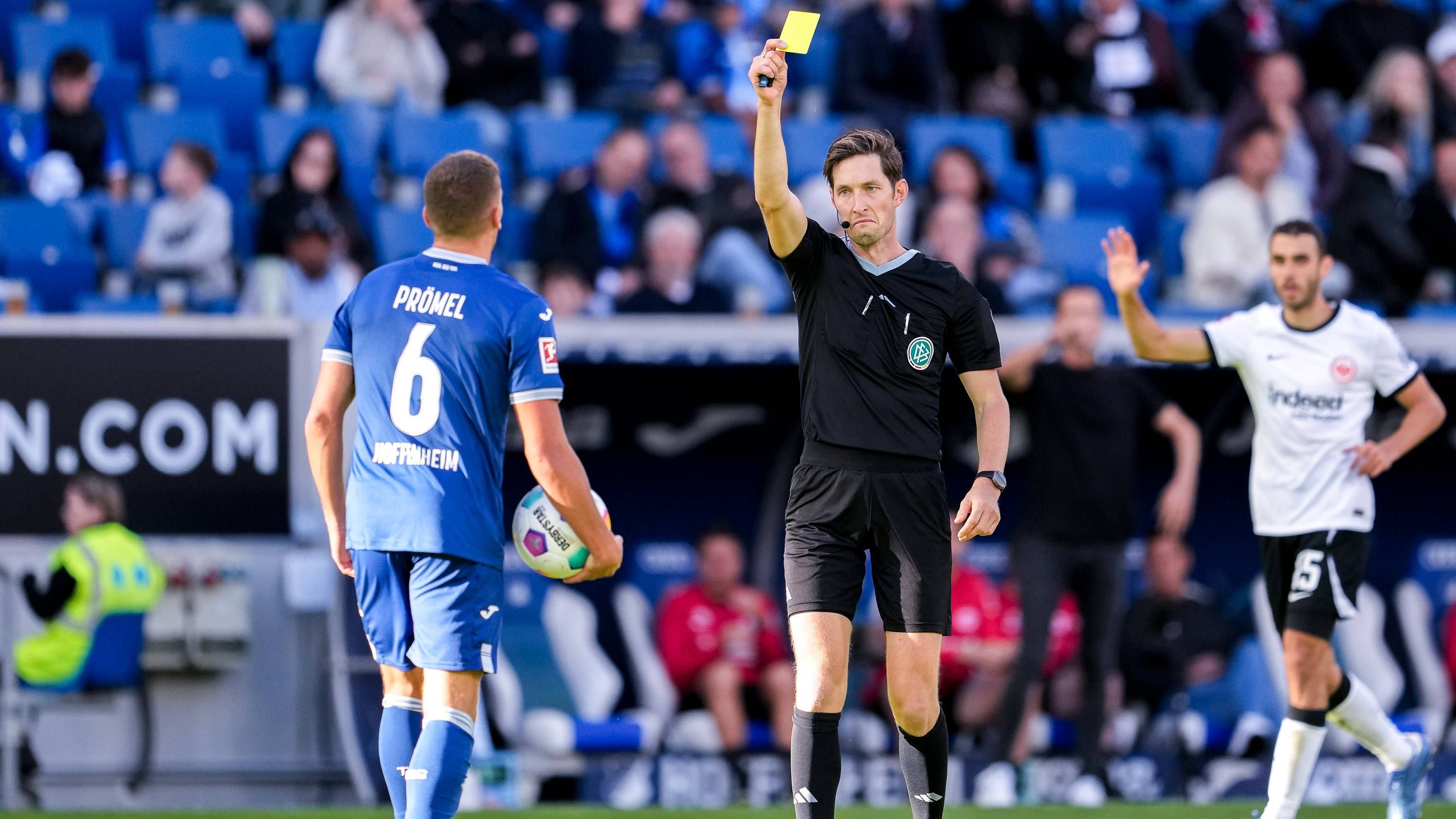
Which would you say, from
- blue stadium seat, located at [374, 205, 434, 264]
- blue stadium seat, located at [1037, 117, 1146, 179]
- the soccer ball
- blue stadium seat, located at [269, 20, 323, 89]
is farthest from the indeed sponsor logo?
blue stadium seat, located at [269, 20, 323, 89]

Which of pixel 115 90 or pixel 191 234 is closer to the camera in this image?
pixel 191 234

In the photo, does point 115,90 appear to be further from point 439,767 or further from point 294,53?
point 439,767

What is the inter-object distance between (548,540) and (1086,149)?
766 centimetres

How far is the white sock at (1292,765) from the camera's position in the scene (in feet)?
19.7

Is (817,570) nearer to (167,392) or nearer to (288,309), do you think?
(167,392)

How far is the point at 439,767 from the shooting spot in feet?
14.6

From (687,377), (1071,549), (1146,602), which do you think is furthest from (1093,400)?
(687,377)

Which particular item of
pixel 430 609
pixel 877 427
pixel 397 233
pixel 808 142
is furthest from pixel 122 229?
pixel 877 427

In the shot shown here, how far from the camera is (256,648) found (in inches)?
329

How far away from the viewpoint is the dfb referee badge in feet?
16.1

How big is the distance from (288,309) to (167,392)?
1.10 meters

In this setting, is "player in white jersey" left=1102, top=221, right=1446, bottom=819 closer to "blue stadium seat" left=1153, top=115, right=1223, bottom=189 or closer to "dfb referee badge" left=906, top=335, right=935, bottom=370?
"dfb referee badge" left=906, top=335, right=935, bottom=370

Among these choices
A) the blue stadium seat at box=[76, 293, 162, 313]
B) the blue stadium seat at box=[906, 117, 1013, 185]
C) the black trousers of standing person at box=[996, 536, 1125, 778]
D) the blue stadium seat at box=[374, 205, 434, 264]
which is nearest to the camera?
the black trousers of standing person at box=[996, 536, 1125, 778]

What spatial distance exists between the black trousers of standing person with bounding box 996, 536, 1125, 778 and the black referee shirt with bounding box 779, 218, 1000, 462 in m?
3.48
